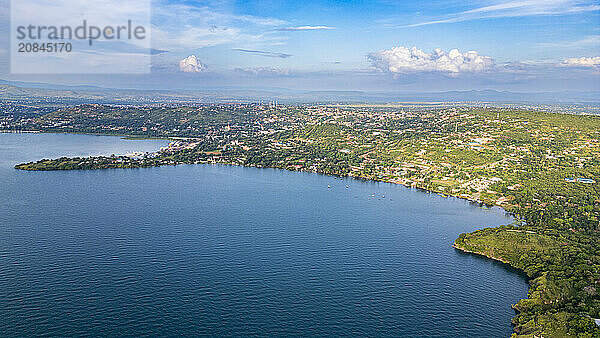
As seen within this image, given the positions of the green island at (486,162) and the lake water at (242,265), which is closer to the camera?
the lake water at (242,265)

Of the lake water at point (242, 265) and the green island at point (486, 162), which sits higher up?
the green island at point (486, 162)

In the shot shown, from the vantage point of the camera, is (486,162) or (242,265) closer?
(242,265)

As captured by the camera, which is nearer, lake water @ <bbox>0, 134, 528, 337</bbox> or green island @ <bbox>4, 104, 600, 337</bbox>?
lake water @ <bbox>0, 134, 528, 337</bbox>

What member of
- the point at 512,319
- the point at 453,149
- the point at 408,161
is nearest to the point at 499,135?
the point at 453,149

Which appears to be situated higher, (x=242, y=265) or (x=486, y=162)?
(x=486, y=162)
